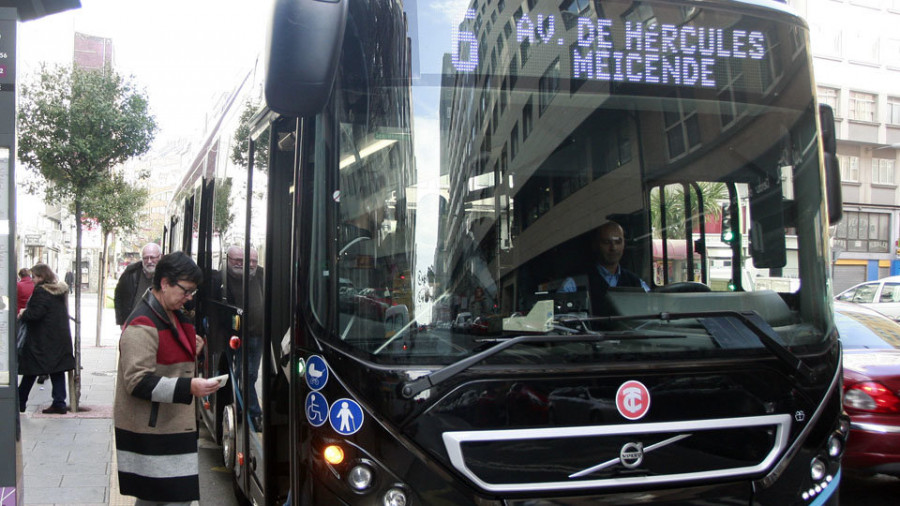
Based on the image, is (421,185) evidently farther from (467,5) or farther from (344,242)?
(467,5)

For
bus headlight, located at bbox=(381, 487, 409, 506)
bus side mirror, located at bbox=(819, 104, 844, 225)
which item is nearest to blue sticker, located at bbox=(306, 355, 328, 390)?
bus headlight, located at bbox=(381, 487, 409, 506)

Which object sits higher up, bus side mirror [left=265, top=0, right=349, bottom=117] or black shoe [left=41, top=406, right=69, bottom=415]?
bus side mirror [left=265, top=0, right=349, bottom=117]

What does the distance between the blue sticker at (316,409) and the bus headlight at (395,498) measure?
1.25 feet

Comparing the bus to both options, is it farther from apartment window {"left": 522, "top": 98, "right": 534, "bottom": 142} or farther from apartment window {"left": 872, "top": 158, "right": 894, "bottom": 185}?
apartment window {"left": 872, "top": 158, "right": 894, "bottom": 185}

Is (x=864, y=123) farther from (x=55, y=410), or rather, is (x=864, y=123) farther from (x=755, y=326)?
(x=755, y=326)

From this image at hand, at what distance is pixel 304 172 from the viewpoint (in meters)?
3.32

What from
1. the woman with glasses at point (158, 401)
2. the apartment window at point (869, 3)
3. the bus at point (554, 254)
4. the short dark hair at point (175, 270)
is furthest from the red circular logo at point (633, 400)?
the apartment window at point (869, 3)

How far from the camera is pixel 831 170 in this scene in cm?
395

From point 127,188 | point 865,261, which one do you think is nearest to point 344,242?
point 127,188

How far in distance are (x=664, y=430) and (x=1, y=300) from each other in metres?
3.07

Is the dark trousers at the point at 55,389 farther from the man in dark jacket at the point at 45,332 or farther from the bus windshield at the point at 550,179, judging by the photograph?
the bus windshield at the point at 550,179

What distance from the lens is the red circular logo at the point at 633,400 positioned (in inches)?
119

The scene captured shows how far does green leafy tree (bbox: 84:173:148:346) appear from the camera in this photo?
13.5 meters

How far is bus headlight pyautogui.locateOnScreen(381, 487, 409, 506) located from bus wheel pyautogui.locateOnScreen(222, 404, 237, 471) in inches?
96.6
